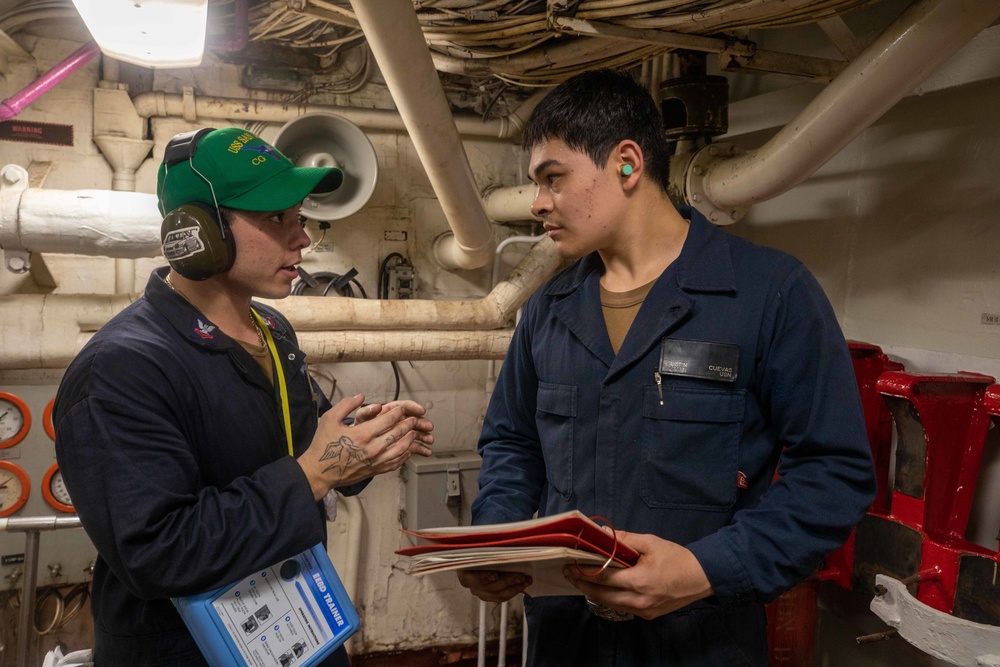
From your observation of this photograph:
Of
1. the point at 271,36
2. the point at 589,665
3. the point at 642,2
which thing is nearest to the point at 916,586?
the point at 589,665

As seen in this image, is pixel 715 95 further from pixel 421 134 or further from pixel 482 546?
pixel 482 546

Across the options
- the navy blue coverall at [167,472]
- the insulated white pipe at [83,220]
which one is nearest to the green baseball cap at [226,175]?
the navy blue coverall at [167,472]

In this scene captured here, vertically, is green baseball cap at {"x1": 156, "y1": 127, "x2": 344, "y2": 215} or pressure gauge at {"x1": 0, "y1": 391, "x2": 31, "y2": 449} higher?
green baseball cap at {"x1": 156, "y1": 127, "x2": 344, "y2": 215}

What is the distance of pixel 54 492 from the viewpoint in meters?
3.00

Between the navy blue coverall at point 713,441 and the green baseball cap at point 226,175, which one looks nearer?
the navy blue coverall at point 713,441

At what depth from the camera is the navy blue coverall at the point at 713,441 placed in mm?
1182

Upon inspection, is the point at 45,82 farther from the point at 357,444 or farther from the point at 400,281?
the point at 357,444

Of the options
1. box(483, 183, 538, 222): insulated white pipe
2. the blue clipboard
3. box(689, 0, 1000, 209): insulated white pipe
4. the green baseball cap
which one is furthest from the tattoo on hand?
box(483, 183, 538, 222): insulated white pipe

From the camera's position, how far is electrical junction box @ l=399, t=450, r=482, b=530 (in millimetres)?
3453

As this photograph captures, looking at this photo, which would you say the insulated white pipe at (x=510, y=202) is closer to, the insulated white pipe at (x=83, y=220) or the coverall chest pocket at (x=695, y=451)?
the insulated white pipe at (x=83, y=220)

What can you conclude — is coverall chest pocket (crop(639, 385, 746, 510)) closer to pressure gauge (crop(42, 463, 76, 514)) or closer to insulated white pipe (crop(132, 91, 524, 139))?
insulated white pipe (crop(132, 91, 524, 139))

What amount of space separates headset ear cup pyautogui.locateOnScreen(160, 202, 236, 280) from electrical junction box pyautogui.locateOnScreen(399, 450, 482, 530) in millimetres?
2157

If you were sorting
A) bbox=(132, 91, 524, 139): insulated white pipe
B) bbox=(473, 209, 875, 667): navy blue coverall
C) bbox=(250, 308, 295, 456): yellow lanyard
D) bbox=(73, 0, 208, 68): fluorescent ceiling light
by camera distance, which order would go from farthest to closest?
bbox=(132, 91, 524, 139): insulated white pipe < bbox=(73, 0, 208, 68): fluorescent ceiling light < bbox=(250, 308, 295, 456): yellow lanyard < bbox=(473, 209, 875, 667): navy blue coverall

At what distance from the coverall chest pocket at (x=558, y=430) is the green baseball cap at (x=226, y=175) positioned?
72cm
